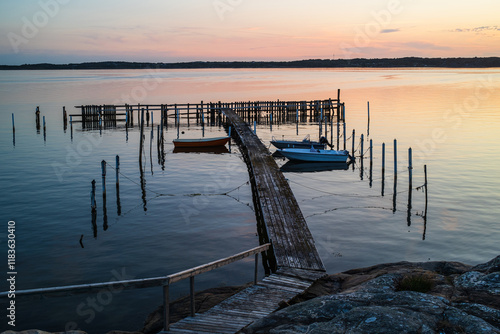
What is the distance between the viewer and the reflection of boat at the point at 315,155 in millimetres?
34406

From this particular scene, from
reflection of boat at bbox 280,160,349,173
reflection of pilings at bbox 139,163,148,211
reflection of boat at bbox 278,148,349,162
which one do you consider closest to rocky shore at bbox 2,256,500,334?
reflection of pilings at bbox 139,163,148,211

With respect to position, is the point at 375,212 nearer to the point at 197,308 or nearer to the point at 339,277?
the point at 339,277

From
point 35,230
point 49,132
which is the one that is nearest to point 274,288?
point 35,230

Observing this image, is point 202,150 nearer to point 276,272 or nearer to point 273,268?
point 273,268

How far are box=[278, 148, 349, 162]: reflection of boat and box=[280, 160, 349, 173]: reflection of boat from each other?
1.18ft

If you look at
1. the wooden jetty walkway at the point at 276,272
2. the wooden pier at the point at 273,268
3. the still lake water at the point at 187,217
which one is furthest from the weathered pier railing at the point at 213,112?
the wooden jetty walkway at the point at 276,272

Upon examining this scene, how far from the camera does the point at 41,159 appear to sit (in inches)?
1372

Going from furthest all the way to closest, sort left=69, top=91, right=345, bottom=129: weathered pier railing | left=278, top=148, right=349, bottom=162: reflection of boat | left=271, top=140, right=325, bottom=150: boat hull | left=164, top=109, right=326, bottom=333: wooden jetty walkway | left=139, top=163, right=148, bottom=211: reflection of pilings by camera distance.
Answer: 1. left=69, top=91, right=345, bottom=129: weathered pier railing
2. left=271, top=140, right=325, bottom=150: boat hull
3. left=278, top=148, right=349, bottom=162: reflection of boat
4. left=139, top=163, right=148, bottom=211: reflection of pilings
5. left=164, top=109, right=326, bottom=333: wooden jetty walkway

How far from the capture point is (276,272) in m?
12.9

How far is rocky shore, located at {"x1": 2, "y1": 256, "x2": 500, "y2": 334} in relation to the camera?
7.35m

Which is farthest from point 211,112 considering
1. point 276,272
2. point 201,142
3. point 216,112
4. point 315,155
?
point 276,272

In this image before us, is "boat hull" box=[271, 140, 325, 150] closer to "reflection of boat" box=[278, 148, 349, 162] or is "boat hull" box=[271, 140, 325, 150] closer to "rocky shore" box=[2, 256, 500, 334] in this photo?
"reflection of boat" box=[278, 148, 349, 162]

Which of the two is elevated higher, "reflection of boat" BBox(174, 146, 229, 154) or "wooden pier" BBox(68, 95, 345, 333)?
"reflection of boat" BBox(174, 146, 229, 154)

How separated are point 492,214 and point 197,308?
16.0 meters
